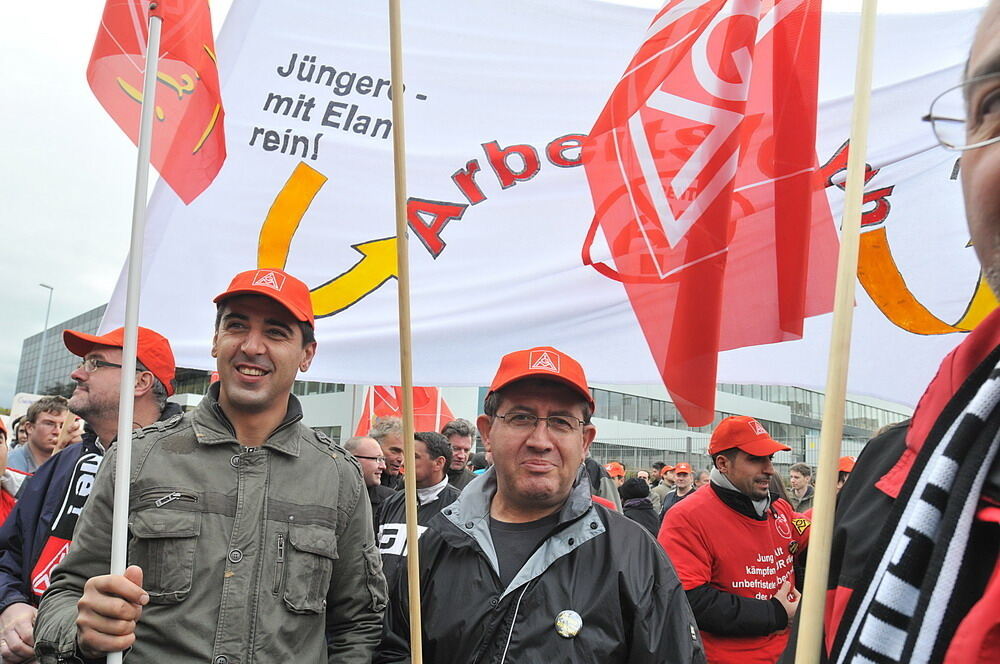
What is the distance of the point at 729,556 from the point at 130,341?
2.97 meters

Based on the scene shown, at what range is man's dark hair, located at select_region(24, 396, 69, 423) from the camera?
6074mm

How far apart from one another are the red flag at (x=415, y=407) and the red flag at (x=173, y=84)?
265 inches

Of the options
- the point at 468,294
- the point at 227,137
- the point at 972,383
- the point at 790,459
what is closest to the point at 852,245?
the point at 972,383

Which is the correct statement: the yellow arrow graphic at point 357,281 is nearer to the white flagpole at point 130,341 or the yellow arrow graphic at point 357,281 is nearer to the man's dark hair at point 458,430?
the white flagpole at point 130,341

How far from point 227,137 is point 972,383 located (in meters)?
3.18

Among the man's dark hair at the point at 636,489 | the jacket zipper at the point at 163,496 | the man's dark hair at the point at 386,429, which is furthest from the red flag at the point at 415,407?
the jacket zipper at the point at 163,496

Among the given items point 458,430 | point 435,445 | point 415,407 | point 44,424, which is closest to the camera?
point 435,445

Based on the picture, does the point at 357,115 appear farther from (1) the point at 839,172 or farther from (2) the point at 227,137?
(1) the point at 839,172

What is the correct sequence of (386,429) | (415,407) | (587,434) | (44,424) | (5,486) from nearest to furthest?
(587,434) < (5,486) < (44,424) < (386,429) < (415,407)

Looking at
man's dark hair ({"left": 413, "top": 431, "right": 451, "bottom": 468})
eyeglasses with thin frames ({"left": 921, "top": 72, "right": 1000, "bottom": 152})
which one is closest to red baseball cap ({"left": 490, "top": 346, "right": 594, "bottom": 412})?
eyeglasses with thin frames ({"left": 921, "top": 72, "right": 1000, "bottom": 152})

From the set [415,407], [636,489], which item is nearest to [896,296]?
[636,489]

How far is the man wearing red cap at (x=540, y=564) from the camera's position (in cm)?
217

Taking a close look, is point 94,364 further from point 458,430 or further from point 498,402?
point 458,430

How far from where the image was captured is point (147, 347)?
11.5ft
